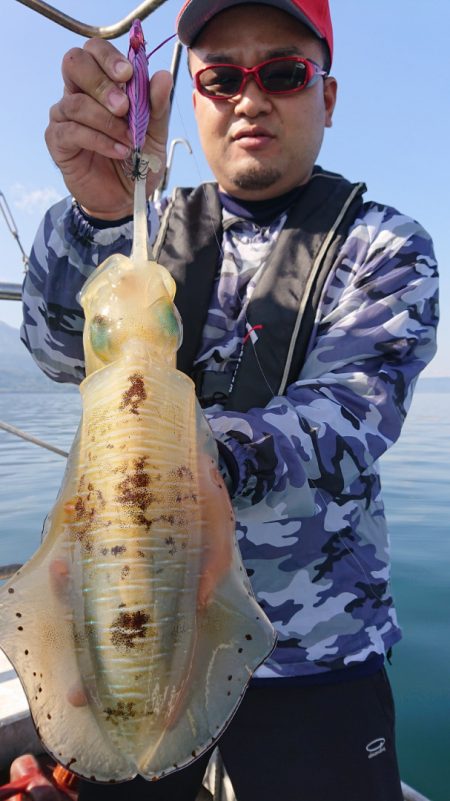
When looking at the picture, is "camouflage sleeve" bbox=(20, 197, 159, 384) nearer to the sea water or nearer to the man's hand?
the man's hand

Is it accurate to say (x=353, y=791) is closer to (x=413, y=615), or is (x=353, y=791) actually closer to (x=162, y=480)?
(x=162, y=480)

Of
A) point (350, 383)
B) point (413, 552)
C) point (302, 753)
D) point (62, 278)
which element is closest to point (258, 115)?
point (62, 278)

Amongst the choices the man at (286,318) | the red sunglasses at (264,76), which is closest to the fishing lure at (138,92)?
the man at (286,318)

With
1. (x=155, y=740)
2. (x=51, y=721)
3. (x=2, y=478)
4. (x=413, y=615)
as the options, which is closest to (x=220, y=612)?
(x=155, y=740)

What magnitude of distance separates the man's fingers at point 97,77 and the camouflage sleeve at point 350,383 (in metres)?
0.95

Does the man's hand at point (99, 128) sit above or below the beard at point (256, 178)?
above

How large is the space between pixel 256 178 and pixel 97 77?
1.10 metres

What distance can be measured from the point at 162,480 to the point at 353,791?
1940 mm

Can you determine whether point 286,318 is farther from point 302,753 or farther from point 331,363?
point 302,753

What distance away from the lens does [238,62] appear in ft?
8.01

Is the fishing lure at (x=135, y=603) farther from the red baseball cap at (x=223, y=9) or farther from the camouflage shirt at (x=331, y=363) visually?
the red baseball cap at (x=223, y=9)

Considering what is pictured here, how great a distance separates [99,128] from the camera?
1.76 metres

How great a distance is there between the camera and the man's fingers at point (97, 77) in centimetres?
165

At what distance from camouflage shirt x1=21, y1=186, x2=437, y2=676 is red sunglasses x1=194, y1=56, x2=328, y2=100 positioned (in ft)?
1.84
